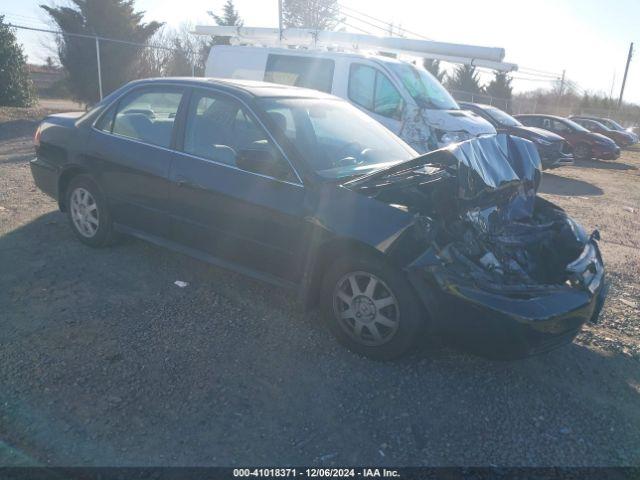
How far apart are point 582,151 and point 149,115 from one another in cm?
1599

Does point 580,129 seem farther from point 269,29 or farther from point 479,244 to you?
point 479,244

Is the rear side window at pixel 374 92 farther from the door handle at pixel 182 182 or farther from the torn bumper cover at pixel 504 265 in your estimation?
the door handle at pixel 182 182

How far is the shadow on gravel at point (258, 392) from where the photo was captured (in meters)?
2.65

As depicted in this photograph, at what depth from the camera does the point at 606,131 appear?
2145 cm

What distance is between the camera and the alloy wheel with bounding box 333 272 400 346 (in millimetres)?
3285

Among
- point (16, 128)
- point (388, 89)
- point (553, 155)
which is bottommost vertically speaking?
point (16, 128)

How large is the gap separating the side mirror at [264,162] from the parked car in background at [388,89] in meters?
5.43

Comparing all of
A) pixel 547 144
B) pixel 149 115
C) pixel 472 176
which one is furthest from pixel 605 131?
pixel 149 115

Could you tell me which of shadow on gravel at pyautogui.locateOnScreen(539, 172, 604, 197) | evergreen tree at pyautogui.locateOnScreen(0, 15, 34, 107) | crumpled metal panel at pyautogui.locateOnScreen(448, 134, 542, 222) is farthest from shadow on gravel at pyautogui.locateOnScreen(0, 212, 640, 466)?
evergreen tree at pyautogui.locateOnScreen(0, 15, 34, 107)

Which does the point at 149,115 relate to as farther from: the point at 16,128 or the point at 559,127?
the point at 559,127

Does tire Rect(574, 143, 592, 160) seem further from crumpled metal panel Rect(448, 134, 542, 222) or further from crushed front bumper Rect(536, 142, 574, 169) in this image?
crumpled metal panel Rect(448, 134, 542, 222)

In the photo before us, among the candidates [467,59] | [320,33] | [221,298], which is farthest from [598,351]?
[320,33]

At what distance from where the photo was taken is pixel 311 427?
2805mm

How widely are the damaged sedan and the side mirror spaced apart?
0.4 inches
